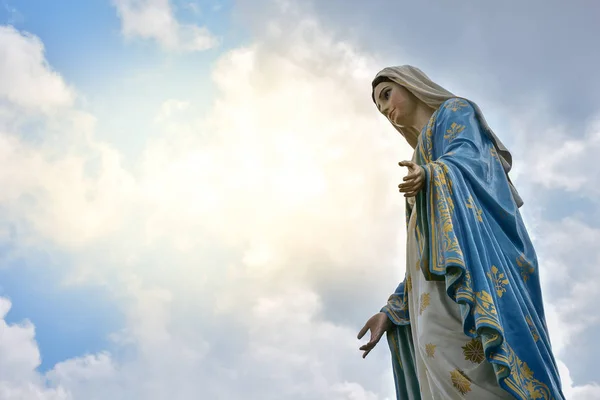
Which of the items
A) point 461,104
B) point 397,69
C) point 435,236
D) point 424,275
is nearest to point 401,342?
point 424,275

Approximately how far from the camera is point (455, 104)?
6.57 metres

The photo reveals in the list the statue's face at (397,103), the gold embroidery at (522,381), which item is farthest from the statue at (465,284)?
the statue's face at (397,103)

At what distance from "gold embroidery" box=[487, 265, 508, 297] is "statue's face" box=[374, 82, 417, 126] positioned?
8.67 feet

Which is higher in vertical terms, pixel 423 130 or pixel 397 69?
pixel 397 69

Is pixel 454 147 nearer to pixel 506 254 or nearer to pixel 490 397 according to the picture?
pixel 506 254

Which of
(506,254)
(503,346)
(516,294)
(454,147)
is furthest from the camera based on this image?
(454,147)

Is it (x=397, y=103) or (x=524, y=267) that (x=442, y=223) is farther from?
(x=397, y=103)

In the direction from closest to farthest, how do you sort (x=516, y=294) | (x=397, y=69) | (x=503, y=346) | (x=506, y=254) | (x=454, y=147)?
(x=503, y=346) → (x=516, y=294) → (x=506, y=254) → (x=454, y=147) → (x=397, y=69)

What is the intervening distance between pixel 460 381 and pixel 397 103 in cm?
345

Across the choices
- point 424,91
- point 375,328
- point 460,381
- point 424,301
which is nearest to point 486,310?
point 460,381

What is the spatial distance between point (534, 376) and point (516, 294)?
689 millimetres

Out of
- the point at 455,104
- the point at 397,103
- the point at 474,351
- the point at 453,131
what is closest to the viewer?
the point at 474,351

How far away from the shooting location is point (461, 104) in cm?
656

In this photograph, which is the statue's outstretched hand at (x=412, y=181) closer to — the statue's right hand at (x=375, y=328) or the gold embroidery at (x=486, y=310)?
the gold embroidery at (x=486, y=310)
